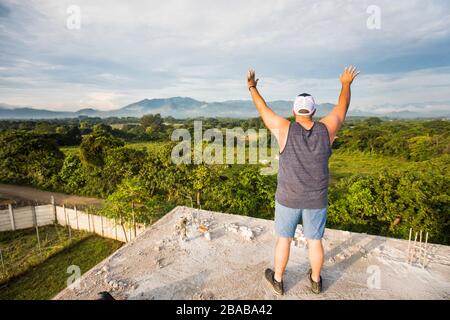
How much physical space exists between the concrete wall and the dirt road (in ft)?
7.14

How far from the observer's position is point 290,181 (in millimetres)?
2049

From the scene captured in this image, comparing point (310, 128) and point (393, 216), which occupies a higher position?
point (310, 128)

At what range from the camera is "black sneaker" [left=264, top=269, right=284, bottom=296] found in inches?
87.7

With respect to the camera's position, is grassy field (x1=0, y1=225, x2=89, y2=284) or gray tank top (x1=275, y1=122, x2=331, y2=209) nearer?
gray tank top (x1=275, y1=122, x2=331, y2=209)

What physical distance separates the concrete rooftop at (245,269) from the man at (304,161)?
0.51 m

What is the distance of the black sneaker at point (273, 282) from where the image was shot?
2227 mm

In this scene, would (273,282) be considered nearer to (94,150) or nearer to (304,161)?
(304,161)

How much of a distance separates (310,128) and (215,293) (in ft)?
5.38

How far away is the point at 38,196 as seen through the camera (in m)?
11.7

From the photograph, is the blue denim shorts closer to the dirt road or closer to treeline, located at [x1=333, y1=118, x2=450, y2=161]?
the dirt road

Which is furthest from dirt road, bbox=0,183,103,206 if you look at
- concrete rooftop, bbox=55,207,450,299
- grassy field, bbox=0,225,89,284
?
concrete rooftop, bbox=55,207,450,299
